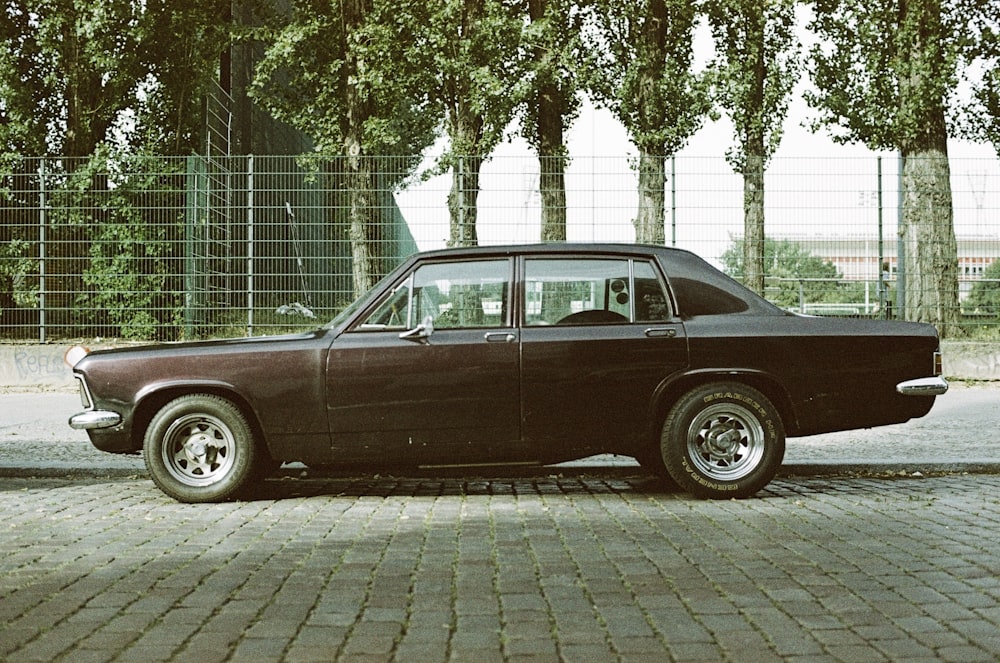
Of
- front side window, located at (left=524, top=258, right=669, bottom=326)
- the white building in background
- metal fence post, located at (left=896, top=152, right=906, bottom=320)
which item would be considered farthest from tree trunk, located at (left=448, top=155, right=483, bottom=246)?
front side window, located at (left=524, top=258, right=669, bottom=326)

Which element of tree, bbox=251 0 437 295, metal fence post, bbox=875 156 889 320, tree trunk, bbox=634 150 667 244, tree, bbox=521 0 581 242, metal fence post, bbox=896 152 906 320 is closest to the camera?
tree trunk, bbox=634 150 667 244

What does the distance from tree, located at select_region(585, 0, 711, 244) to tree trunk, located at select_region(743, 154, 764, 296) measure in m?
7.05

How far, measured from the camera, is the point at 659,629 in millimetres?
4277

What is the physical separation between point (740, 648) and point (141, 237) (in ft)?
42.3

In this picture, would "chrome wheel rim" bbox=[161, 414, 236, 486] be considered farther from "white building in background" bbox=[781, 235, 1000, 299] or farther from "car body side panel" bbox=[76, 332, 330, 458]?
"white building in background" bbox=[781, 235, 1000, 299]

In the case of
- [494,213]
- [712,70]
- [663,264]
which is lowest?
[663,264]

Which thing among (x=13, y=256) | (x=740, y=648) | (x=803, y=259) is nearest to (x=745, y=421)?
(x=740, y=648)

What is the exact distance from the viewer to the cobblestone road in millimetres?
4090

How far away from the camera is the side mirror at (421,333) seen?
7.39 m

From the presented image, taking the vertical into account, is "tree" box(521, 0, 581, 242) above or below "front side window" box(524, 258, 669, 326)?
above

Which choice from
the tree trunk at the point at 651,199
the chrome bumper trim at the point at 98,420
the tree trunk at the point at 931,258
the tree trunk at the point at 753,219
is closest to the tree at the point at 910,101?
the tree trunk at the point at 931,258

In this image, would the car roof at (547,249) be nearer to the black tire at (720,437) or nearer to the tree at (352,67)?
the black tire at (720,437)

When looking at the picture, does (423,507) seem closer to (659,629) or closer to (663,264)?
(663,264)

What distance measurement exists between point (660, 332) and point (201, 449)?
307 cm
